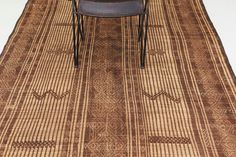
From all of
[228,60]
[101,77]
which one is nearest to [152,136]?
[101,77]

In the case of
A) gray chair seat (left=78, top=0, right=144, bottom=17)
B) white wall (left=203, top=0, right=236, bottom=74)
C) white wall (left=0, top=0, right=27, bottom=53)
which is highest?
gray chair seat (left=78, top=0, right=144, bottom=17)

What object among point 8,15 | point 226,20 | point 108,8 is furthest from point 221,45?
point 8,15

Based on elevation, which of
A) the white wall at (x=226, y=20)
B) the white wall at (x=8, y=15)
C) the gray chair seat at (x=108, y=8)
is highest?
the gray chair seat at (x=108, y=8)

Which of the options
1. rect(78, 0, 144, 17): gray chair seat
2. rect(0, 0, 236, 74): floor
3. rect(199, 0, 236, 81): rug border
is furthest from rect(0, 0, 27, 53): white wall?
rect(199, 0, 236, 81): rug border

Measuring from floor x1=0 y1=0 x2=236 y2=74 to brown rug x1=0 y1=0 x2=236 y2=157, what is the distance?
0.07 metres

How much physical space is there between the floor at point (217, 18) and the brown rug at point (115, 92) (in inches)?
2.8

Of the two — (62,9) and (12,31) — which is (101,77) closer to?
(12,31)

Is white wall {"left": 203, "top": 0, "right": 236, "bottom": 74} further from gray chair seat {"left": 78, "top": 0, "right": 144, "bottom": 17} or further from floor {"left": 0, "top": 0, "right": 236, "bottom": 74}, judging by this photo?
gray chair seat {"left": 78, "top": 0, "right": 144, "bottom": 17}

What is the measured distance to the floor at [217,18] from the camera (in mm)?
2903

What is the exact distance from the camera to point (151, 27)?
10.5 ft

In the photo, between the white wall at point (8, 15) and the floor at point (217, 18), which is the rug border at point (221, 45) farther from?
the white wall at point (8, 15)

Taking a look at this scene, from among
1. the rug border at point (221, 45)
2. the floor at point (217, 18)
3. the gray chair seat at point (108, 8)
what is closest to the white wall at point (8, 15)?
the floor at point (217, 18)

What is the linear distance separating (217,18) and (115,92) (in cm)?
158

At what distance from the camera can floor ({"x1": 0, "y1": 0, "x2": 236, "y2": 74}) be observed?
9.52ft
